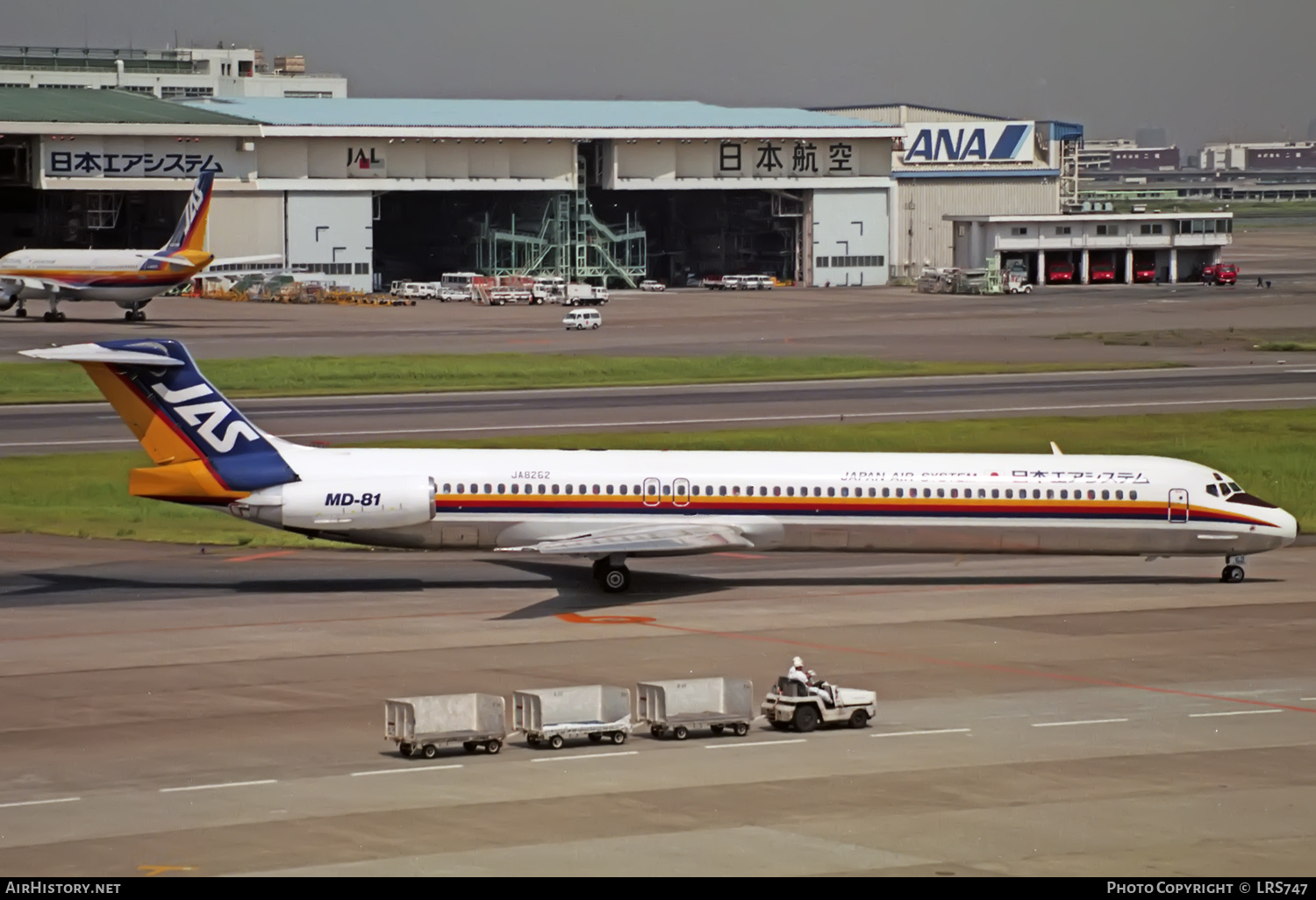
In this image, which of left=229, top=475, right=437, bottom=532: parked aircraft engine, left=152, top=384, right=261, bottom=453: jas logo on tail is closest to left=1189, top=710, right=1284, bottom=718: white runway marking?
left=229, top=475, right=437, bottom=532: parked aircraft engine

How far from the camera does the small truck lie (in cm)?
2869

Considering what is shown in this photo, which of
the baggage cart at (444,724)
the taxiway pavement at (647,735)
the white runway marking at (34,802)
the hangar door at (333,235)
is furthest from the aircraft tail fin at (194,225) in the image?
the white runway marking at (34,802)

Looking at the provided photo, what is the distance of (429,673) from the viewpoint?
32781mm

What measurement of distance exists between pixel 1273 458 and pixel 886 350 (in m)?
42.5

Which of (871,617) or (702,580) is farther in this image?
(702,580)

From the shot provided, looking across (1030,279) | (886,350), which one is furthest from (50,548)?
(1030,279)

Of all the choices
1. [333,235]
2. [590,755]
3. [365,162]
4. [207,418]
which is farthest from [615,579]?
[365,162]

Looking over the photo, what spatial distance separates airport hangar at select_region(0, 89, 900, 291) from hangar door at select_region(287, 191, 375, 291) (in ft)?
0.47

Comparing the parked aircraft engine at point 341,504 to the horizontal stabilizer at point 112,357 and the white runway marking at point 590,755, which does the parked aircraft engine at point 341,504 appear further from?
the white runway marking at point 590,755

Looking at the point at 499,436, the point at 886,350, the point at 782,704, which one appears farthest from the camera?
the point at 886,350

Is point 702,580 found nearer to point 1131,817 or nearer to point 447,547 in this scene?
point 447,547

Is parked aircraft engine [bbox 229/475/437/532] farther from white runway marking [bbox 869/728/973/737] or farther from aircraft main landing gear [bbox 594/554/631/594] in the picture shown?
white runway marking [bbox 869/728/973/737]

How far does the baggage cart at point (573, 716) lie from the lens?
27.7m

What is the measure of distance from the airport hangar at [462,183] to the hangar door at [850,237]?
0.17 metres
